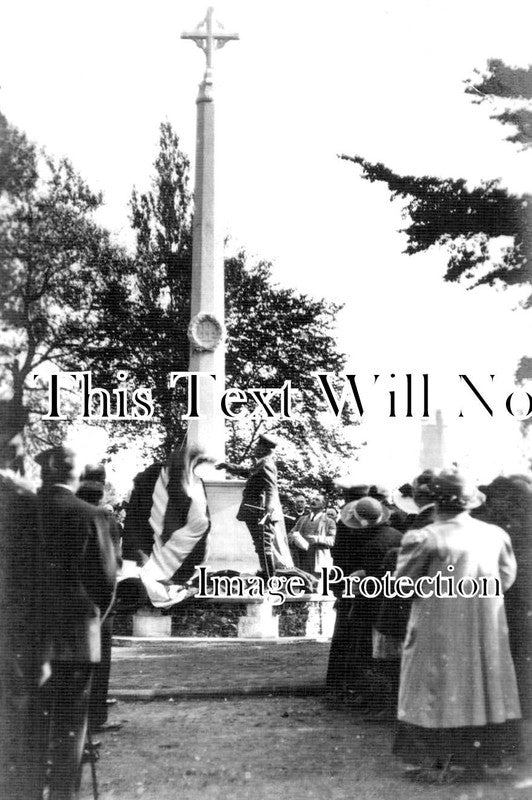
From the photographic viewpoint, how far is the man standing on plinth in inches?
202

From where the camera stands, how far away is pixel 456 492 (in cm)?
455

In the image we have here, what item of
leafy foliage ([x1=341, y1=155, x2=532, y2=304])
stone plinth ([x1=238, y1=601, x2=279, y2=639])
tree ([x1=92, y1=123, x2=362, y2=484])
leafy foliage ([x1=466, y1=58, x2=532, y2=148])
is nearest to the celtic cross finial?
leafy foliage ([x1=341, y1=155, x2=532, y2=304])

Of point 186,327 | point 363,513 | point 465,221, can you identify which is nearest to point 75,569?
point 363,513

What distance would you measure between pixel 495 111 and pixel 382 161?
0.63 metres

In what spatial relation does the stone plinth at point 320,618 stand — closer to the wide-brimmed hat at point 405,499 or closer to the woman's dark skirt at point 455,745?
the wide-brimmed hat at point 405,499

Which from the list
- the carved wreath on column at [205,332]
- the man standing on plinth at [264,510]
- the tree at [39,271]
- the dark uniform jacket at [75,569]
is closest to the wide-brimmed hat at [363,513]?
the man standing on plinth at [264,510]

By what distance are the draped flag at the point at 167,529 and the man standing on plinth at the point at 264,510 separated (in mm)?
285

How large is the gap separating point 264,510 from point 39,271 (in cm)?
175

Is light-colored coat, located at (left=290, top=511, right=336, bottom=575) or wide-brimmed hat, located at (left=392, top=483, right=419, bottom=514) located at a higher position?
wide-brimmed hat, located at (left=392, top=483, right=419, bottom=514)

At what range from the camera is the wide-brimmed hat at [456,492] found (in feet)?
15.0

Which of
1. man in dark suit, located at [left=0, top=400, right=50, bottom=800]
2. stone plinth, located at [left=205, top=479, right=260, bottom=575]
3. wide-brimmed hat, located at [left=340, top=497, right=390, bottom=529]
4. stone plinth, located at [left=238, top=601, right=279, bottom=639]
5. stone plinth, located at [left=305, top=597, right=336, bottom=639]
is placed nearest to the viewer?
man in dark suit, located at [left=0, top=400, right=50, bottom=800]

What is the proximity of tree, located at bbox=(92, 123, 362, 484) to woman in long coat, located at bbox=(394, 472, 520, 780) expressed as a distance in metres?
0.65

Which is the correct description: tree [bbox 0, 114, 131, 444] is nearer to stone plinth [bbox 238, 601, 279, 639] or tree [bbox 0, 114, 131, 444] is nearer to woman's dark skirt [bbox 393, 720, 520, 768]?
stone plinth [bbox 238, 601, 279, 639]

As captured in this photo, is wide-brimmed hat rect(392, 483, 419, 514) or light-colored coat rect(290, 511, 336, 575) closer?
wide-brimmed hat rect(392, 483, 419, 514)
